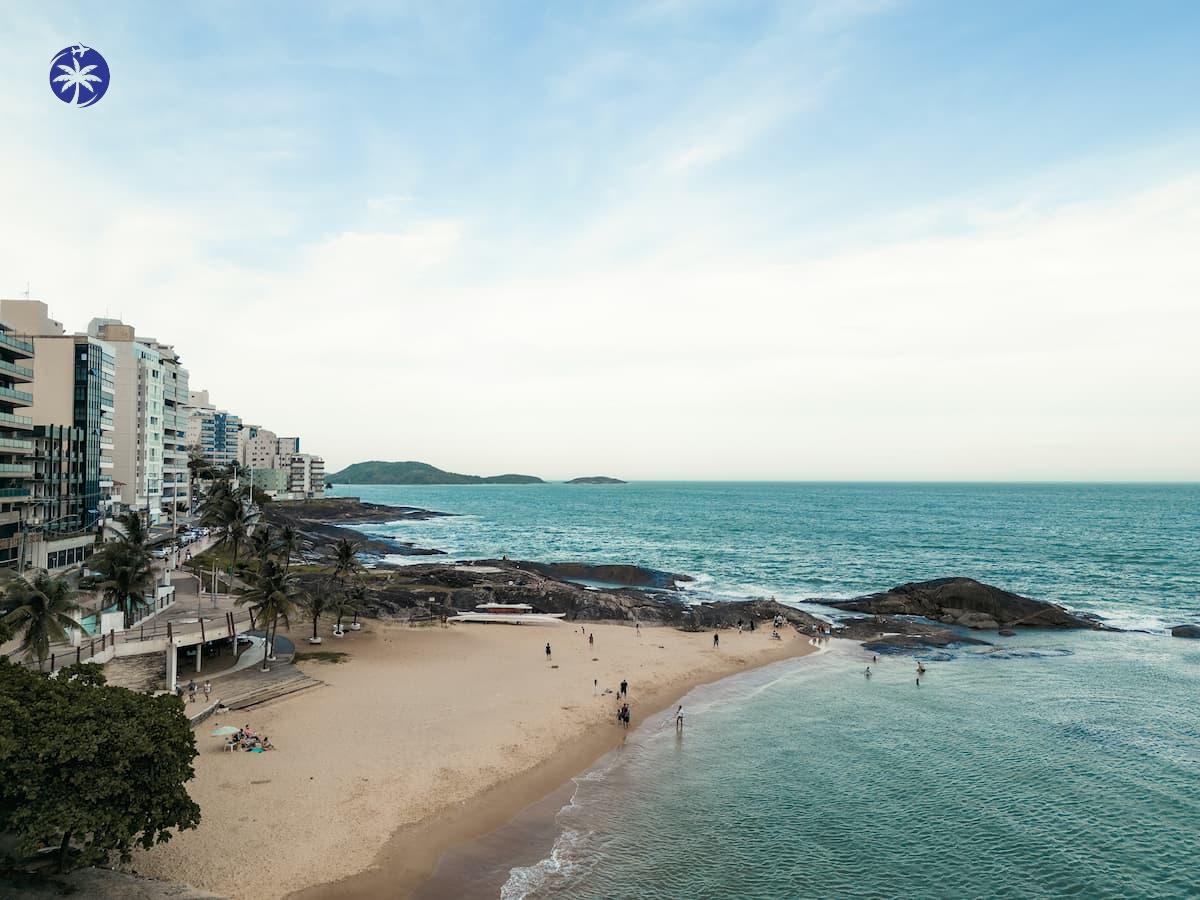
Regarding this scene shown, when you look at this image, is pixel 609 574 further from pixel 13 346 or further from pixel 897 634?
pixel 13 346

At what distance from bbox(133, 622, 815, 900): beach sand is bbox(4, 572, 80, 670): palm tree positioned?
8506mm

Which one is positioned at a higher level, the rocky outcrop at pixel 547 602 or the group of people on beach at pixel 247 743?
the group of people on beach at pixel 247 743

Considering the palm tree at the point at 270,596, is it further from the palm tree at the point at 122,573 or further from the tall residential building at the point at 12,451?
the tall residential building at the point at 12,451

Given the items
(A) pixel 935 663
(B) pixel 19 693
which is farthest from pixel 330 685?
(A) pixel 935 663

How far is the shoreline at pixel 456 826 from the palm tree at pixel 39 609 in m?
17.3

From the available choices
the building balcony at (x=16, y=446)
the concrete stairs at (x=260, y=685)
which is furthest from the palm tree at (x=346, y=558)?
the building balcony at (x=16, y=446)

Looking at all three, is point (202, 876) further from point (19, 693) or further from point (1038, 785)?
point (1038, 785)

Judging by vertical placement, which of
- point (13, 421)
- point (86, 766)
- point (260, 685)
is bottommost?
point (260, 685)

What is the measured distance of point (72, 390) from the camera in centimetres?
7694

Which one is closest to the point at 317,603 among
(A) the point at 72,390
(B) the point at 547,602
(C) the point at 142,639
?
(C) the point at 142,639

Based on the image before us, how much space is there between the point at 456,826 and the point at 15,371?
5835 centimetres

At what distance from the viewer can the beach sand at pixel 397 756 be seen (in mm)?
26389

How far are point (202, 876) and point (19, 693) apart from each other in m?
8.80

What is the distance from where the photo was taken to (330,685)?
155ft
